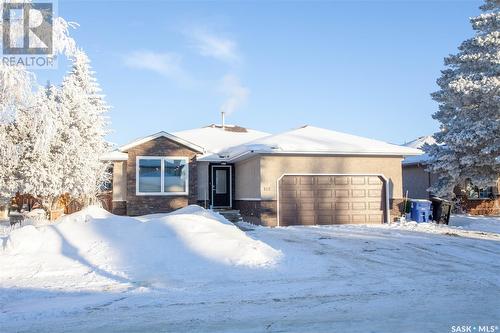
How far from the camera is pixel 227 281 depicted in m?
7.67

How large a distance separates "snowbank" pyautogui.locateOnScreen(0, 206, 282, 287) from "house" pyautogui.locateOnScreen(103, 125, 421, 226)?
6034 millimetres

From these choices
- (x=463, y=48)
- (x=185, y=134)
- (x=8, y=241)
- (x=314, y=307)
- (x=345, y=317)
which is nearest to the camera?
(x=345, y=317)

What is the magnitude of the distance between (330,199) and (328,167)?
4.28ft

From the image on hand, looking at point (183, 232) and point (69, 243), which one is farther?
point (183, 232)

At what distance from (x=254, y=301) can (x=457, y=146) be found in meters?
17.3

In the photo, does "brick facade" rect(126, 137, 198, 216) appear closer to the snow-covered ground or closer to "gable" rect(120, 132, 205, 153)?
"gable" rect(120, 132, 205, 153)

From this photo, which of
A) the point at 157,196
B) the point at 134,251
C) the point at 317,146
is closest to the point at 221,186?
the point at 157,196

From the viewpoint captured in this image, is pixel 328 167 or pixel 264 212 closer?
pixel 264 212

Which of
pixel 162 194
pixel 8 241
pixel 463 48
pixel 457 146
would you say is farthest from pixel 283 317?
pixel 463 48

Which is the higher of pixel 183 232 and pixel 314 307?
pixel 183 232

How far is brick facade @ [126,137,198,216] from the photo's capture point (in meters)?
19.0

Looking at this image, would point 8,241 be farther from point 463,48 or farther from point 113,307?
point 463,48

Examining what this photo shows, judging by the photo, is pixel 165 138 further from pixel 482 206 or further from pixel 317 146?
pixel 482 206

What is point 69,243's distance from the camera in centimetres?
971
